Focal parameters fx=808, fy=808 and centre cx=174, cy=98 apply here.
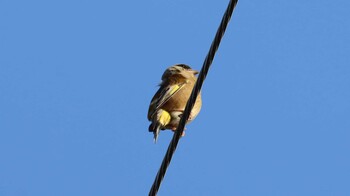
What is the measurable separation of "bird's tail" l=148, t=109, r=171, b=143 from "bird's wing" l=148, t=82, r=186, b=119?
3.1 inches

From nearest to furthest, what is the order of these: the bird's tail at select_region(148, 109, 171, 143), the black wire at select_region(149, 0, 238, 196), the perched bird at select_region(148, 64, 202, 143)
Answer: the black wire at select_region(149, 0, 238, 196)
the bird's tail at select_region(148, 109, 171, 143)
the perched bird at select_region(148, 64, 202, 143)

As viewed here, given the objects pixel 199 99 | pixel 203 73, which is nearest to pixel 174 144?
pixel 203 73

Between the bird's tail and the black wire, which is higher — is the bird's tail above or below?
below

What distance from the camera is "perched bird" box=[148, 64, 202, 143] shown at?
8367 mm

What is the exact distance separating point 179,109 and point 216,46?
11.1 feet

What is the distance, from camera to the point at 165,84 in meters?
8.92

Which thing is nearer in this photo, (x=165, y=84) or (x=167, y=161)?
(x=167, y=161)

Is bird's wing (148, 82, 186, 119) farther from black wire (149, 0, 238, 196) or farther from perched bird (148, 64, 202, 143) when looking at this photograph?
black wire (149, 0, 238, 196)

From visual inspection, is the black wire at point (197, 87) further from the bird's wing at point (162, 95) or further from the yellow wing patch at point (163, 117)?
the bird's wing at point (162, 95)

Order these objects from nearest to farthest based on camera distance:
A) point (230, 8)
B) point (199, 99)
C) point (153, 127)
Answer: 1. point (230, 8)
2. point (153, 127)
3. point (199, 99)

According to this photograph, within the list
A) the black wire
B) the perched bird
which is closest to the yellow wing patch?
the perched bird

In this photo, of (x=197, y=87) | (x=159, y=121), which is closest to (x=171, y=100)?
(x=159, y=121)

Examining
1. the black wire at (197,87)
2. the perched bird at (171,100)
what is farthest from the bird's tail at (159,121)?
the black wire at (197,87)

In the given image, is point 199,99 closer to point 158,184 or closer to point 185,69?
point 185,69
